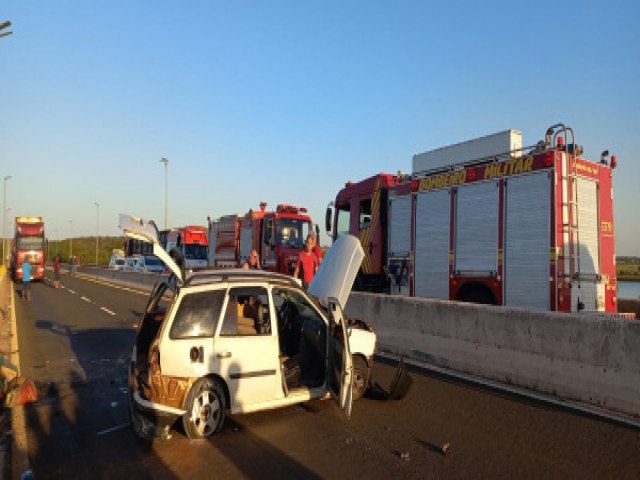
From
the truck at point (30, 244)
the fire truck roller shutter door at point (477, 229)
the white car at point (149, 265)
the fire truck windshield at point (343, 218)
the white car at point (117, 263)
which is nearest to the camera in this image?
the fire truck roller shutter door at point (477, 229)

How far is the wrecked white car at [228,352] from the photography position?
532 cm

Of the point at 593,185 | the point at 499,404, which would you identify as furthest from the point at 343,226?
the point at 499,404

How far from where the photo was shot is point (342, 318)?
5754 mm

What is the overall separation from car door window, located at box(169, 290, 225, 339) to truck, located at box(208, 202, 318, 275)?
1421cm

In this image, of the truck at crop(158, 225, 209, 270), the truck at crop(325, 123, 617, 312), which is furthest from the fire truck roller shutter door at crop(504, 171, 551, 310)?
the truck at crop(158, 225, 209, 270)

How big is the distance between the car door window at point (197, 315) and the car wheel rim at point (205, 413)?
61 cm

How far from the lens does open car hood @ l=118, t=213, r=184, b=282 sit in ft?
18.4

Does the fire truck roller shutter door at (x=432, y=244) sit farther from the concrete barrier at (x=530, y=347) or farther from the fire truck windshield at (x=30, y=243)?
the fire truck windshield at (x=30, y=243)

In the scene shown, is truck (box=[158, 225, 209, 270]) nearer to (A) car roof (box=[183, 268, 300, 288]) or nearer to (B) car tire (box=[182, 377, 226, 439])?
(A) car roof (box=[183, 268, 300, 288])

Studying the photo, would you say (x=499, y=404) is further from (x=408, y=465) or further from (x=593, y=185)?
(x=593, y=185)

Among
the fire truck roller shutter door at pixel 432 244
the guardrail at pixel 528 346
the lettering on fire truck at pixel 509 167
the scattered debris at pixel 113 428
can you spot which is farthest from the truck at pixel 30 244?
the scattered debris at pixel 113 428

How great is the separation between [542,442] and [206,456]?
311 cm

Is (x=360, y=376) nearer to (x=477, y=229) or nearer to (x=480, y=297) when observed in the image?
(x=480, y=297)

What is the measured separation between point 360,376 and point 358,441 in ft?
4.72
